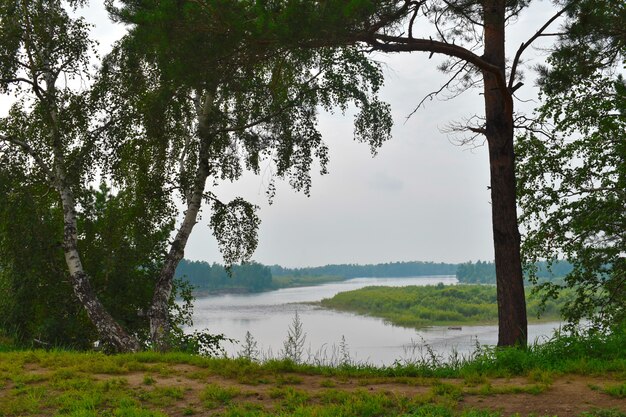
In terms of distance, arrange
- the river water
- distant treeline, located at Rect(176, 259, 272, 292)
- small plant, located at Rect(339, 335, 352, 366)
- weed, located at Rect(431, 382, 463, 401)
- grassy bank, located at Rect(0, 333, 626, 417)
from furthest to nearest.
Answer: distant treeline, located at Rect(176, 259, 272, 292)
the river water
small plant, located at Rect(339, 335, 352, 366)
weed, located at Rect(431, 382, 463, 401)
grassy bank, located at Rect(0, 333, 626, 417)

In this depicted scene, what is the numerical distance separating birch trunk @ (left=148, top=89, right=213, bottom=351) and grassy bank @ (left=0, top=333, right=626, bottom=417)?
3.56 metres

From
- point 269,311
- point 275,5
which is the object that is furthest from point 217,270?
point 275,5

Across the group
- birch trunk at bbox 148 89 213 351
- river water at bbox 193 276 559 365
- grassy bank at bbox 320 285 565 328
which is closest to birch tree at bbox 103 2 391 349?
birch trunk at bbox 148 89 213 351

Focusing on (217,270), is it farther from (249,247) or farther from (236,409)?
(236,409)

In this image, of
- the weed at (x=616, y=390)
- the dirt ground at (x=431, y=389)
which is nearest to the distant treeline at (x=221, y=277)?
the dirt ground at (x=431, y=389)

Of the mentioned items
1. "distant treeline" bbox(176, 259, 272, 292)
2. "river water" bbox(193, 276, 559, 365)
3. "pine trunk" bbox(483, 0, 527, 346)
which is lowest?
"river water" bbox(193, 276, 559, 365)

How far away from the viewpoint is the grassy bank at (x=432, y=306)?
59.8 meters

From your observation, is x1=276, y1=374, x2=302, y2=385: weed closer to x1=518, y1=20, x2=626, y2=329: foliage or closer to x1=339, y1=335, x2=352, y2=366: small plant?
x1=339, y1=335, x2=352, y2=366: small plant

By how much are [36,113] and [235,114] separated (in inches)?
193

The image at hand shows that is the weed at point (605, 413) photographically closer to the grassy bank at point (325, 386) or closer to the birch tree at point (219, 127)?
the grassy bank at point (325, 386)

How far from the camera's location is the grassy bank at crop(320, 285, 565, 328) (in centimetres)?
5985

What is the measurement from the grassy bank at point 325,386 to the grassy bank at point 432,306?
5028 centimetres

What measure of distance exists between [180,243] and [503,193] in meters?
7.43

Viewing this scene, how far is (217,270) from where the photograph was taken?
109688 millimetres
